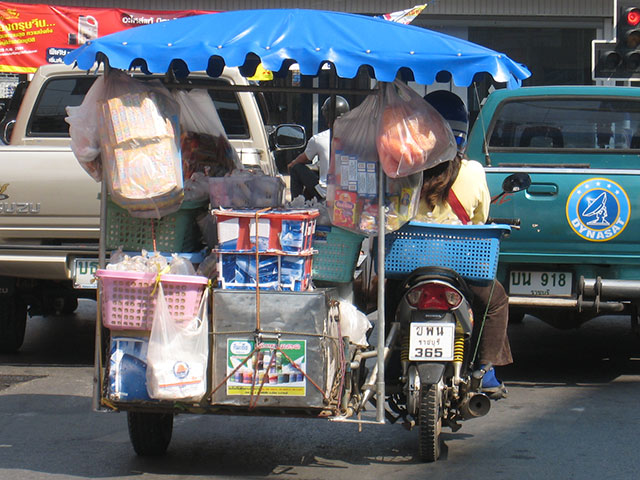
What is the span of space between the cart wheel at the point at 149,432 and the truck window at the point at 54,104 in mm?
3823

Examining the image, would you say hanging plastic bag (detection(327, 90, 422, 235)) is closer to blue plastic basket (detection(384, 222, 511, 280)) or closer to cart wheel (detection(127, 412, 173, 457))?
blue plastic basket (detection(384, 222, 511, 280))

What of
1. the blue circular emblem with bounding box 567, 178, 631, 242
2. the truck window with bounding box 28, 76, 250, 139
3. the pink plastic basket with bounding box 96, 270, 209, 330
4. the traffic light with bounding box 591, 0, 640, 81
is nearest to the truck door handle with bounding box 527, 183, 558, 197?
the blue circular emblem with bounding box 567, 178, 631, 242

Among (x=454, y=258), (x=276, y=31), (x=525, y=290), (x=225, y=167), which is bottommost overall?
(x=525, y=290)

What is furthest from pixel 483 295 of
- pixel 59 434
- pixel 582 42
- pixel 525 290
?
pixel 582 42

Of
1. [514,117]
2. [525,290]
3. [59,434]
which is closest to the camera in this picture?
[59,434]

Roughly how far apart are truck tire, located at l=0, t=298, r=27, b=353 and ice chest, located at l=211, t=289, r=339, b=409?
4.09 metres

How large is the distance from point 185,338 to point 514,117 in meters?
4.64

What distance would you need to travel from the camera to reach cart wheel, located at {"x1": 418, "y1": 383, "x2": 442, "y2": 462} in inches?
199

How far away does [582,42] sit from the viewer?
767 inches

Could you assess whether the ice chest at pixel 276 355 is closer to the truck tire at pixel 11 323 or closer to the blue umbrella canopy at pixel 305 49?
the blue umbrella canopy at pixel 305 49

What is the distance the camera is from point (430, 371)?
5.09 m

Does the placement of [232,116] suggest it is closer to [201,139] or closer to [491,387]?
[201,139]

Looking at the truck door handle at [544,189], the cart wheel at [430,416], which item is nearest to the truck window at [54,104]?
the truck door handle at [544,189]

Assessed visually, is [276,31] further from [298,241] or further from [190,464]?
[190,464]
